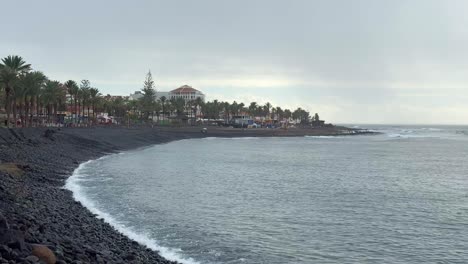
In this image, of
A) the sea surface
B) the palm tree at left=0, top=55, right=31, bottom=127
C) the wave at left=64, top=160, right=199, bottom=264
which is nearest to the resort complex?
the palm tree at left=0, top=55, right=31, bottom=127

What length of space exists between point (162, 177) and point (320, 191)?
13.7 meters

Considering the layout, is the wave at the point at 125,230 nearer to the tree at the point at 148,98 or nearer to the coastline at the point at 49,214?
the coastline at the point at 49,214

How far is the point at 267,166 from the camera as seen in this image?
53844mm

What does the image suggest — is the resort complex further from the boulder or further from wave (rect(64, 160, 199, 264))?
the boulder

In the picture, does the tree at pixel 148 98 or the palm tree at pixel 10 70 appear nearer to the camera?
the palm tree at pixel 10 70

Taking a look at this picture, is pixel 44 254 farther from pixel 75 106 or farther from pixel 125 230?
pixel 75 106

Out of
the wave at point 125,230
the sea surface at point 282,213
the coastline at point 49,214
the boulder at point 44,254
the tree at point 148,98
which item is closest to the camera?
the boulder at point 44,254

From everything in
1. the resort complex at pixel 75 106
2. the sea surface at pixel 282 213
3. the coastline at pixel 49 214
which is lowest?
the sea surface at pixel 282 213

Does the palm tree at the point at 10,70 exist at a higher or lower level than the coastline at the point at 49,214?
higher

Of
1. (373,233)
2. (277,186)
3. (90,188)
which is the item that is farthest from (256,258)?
(277,186)

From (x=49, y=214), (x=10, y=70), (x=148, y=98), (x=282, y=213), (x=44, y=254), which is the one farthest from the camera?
(x=148, y=98)

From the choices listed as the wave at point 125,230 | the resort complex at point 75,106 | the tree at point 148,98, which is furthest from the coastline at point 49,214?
the tree at point 148,98

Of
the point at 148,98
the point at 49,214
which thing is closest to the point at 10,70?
the point at 49,214

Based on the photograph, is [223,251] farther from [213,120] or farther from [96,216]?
[213,120]
